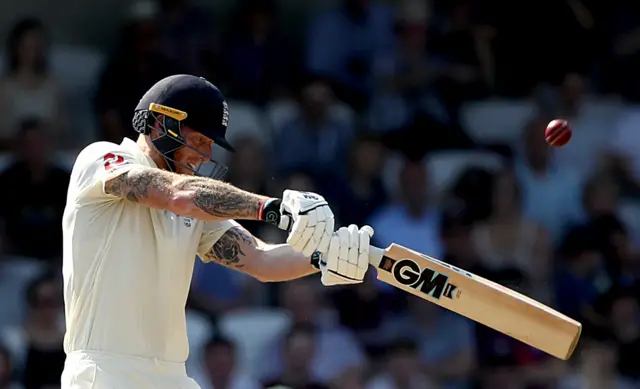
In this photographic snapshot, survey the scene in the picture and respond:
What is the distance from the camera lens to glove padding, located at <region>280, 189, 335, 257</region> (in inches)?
144

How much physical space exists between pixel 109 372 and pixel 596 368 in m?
4.21

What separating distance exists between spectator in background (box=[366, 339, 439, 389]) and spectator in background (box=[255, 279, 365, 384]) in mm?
141

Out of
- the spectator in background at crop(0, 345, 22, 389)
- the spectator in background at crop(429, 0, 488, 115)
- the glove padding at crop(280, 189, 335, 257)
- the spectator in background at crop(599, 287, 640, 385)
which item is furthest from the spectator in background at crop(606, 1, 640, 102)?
the glove padding at crop(280, 189, 335, 257)

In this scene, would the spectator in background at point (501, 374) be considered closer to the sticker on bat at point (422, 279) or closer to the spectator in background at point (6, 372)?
the spectator in background at point (6, 372)

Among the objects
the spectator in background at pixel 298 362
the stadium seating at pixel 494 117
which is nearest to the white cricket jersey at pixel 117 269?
the spectator in background at pixel 298 362

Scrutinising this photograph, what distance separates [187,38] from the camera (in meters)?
7.88

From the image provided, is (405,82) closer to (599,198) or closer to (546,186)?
(546,186)

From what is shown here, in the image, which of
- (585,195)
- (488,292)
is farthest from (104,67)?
(488,292)

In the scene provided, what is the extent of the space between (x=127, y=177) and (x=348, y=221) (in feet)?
11.9

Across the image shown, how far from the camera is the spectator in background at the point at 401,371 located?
23.3 ft

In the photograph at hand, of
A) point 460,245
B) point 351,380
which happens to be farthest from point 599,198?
point 351,380

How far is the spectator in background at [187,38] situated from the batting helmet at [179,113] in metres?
3.56

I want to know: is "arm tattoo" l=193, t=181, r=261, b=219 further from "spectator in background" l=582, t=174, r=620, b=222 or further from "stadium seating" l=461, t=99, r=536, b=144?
→ "stadium seating" l=461, t=99, r=536, b=144

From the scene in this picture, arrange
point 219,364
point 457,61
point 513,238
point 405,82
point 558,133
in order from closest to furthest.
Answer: point 558,133 < point 219,364 < point 513,238 < point 405,82 < point 457,61
